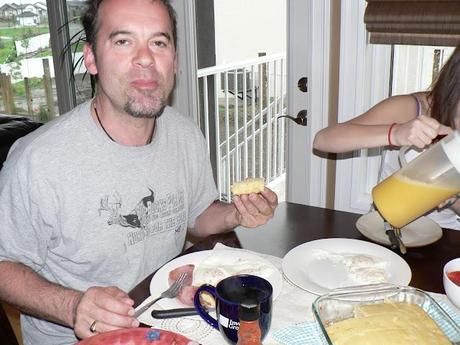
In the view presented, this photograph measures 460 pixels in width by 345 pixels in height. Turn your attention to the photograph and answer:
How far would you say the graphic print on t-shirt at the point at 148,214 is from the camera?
127 centimetres

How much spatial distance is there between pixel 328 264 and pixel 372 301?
0.91 feet

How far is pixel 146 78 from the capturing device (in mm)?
1317

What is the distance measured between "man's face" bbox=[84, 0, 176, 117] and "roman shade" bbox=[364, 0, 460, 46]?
1.10 m

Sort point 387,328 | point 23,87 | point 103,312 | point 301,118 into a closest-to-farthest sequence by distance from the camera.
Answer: point 387,328 < point 103,312 < point 301,118 < point 23,87

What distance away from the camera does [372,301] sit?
91 centimetres

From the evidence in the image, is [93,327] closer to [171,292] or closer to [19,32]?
[171,292]

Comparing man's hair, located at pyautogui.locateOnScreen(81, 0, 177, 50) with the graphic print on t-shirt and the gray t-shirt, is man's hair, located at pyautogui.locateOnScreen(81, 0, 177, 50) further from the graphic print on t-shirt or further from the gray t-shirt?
the graphic print on t-shirt

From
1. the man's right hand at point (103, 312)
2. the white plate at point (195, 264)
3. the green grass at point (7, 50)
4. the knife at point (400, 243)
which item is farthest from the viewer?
the green grass at point (7, 50)

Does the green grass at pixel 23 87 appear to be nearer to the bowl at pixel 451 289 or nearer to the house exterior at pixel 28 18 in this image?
the house exterior at pixel 28 18

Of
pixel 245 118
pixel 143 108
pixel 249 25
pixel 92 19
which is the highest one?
pixel 92 19

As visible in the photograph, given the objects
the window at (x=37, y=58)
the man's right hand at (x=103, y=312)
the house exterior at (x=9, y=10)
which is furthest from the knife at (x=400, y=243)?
the house exterior at (x=9, y=10)

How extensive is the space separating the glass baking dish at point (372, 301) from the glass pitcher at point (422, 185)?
281 mm

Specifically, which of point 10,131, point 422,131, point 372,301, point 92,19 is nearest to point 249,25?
point 10,131

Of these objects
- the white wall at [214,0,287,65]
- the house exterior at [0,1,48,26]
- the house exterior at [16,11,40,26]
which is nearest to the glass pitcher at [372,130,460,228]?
the white wall at [214,0,287,65]
